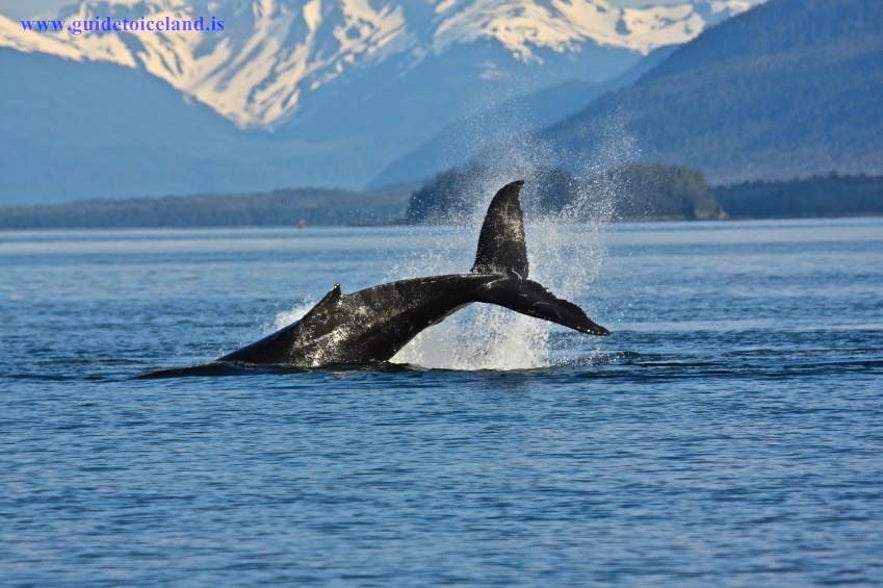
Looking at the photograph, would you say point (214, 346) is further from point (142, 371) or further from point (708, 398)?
point (708, 398)

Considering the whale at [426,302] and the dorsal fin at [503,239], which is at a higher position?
the dorsal fin at [503,239]

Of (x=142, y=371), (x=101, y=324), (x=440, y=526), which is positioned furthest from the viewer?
(x=101, y=324)

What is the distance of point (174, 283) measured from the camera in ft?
294

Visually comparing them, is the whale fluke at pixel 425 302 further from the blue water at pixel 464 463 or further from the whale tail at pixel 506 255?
the blue water at pixel 464 463

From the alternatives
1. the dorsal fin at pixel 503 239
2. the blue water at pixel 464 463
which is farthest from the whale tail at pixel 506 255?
the blue water at pixel 464 463

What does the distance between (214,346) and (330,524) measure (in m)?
23.3

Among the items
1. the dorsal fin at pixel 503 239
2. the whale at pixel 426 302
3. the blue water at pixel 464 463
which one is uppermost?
the dorsal fin at pixel 503 239

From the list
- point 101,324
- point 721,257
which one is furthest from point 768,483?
point 721,257

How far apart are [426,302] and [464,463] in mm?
5755

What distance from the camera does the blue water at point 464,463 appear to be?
19.2 meters

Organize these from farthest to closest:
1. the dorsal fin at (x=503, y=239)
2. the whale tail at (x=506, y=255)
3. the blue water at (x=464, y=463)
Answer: the dorsal fin at (x=503, y=239) < the whale tail at (x=506, y=255) < the blue water at (x=464, y=463)

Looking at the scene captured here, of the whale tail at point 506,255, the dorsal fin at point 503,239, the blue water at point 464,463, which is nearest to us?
the blue water at point 464,463

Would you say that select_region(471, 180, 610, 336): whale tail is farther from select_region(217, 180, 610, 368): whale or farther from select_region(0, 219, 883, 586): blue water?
select_region(0, 219, 883, 586): blue water

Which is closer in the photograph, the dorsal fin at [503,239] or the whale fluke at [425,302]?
the whale fluke at [425,302]
